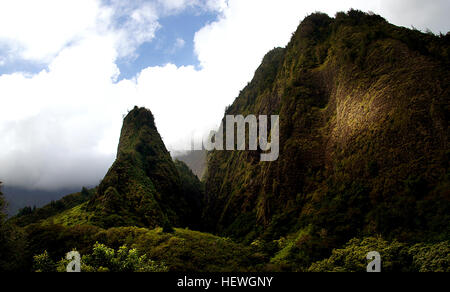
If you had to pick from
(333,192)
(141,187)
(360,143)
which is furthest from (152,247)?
(360,143)

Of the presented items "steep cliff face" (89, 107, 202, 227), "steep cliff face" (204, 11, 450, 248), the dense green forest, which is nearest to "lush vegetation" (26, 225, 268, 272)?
the dense green forest

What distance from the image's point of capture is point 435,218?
50.6ft

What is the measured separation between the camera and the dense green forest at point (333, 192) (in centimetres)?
1595

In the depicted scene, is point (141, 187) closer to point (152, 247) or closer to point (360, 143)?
point (152, 247)

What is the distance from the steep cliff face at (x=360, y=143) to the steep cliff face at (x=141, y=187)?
15843mm

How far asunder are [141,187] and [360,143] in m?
39.7

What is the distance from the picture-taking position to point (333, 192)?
25328 mm

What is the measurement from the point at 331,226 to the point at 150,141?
57.2m

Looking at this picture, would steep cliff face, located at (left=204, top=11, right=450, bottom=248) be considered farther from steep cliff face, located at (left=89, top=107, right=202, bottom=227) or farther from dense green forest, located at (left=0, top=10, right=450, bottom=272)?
steep cliff face, located at (left=89, top=107, right=202, bottom=227)

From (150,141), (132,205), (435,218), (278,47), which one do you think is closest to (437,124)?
(435,218)

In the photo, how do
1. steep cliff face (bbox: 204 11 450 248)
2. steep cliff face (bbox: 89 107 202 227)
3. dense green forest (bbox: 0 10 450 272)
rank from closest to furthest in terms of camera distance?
dense green forest (bbox: 0 10 450 272)
steep cliff face (bbox: 204 11 450 248)
steep cliff face (bbox: 89 107 202 227)

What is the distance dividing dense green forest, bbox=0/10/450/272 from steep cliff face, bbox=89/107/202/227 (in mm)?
352

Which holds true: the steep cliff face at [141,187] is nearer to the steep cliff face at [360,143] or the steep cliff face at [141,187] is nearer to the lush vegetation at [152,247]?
the lush vegetation at [152,247]

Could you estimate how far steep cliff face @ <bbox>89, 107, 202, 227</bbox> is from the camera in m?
37.2
